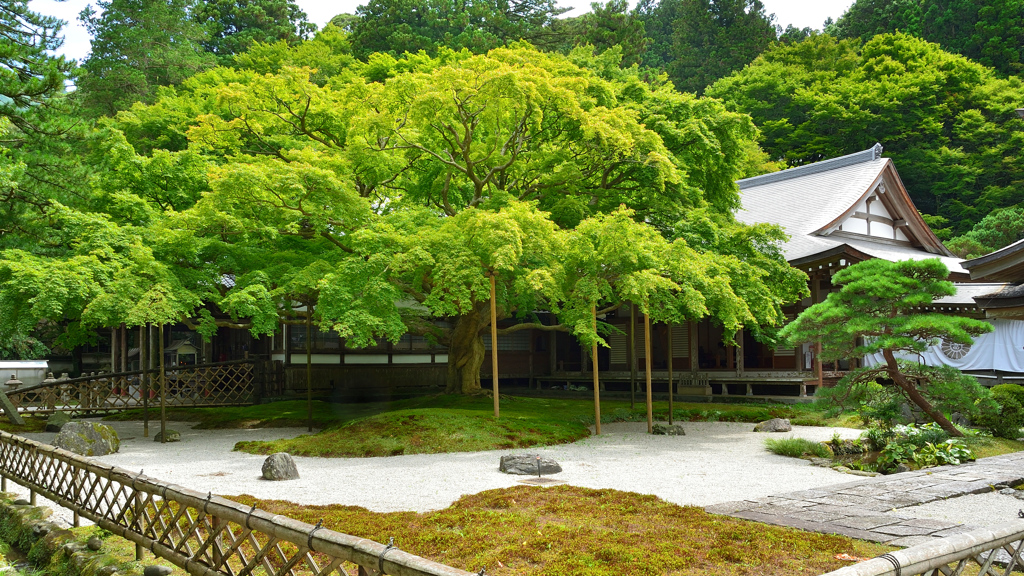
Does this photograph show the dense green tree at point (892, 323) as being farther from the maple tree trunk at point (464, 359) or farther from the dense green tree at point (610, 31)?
the dense green tree at point (610, 31)

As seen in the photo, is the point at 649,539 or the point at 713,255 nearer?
the point at 649,539

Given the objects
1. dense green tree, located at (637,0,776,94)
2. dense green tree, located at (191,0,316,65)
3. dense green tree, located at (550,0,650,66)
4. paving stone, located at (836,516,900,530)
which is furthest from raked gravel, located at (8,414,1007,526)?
dense green tree, located at (637,0,776,94)

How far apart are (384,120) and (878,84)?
1020 inches

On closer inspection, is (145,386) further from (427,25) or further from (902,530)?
(427,25)

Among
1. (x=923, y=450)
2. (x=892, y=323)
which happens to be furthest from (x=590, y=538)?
(x=892, y=323)

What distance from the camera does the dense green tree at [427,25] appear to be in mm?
Result: 31484

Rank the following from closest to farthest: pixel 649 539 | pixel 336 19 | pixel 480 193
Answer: pixel 649 539
pixel 480 193
pixel 336 19

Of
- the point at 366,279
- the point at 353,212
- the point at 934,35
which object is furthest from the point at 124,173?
the point at 934,35

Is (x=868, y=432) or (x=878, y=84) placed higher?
(x=878, y=84)

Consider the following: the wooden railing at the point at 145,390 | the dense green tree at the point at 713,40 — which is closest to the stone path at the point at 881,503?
the wooden railing at the point at 145,390

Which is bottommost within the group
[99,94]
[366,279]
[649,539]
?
[649,539]

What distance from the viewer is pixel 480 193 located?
14.1 m

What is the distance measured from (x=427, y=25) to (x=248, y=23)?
399 inches

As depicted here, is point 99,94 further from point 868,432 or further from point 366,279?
point 868,432
